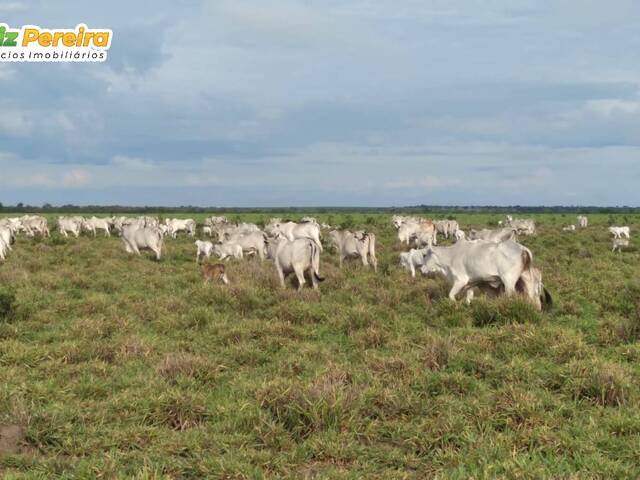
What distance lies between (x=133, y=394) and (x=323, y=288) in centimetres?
849

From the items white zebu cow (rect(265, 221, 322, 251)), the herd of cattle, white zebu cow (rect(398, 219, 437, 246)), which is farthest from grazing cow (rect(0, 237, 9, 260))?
white zebu cow (rect(398, 219, 437, 246))

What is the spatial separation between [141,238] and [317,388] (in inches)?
764

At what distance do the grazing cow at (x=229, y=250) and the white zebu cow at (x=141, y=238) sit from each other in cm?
256

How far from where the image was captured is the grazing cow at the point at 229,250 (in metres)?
22.8

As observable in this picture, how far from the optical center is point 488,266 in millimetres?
11352

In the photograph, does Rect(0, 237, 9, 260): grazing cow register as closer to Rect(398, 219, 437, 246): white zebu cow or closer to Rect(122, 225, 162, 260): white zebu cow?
Rect(122, 225, 162, 260): white zebu cow

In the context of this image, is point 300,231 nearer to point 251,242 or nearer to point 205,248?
point 251,242

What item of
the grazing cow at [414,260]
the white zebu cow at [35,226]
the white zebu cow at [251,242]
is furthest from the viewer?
the white zebu cow at [35,226]

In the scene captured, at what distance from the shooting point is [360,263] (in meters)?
21.1

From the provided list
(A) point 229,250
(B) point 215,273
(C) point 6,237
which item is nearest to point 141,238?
(A) point 229,250

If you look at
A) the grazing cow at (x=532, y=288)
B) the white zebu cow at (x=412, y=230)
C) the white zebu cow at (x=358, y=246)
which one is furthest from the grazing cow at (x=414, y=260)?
the white zebu cow at (x=412, y=230)

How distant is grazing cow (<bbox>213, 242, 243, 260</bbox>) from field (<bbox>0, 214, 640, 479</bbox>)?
→ 389 inches

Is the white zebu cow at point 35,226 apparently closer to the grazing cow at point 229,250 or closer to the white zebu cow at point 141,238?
the white zebu cow at point 141,238

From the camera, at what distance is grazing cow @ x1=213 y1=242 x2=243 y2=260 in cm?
2283
